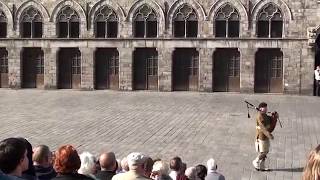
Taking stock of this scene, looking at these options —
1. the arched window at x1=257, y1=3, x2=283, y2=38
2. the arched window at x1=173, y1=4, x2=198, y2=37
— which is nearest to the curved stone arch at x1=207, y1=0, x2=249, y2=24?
the arched window at x1=257, y1=3, x2=283, y2=38

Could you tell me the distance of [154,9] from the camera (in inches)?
1209

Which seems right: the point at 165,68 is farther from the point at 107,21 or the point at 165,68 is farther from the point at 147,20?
the point at 107,21

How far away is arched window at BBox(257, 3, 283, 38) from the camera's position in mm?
29359

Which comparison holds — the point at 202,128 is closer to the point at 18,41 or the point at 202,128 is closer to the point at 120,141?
the point at 120,141

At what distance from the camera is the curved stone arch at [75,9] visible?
104 feet

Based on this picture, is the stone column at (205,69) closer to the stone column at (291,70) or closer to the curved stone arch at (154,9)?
the curved stone arch at (154,9)

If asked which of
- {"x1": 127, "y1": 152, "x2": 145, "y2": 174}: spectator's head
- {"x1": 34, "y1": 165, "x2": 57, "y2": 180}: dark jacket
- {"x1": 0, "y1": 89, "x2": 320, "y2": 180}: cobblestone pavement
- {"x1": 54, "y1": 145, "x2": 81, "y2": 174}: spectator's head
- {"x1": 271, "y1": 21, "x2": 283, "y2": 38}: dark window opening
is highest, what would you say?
{"x1": 271, "y1": 21, "x2": 283, "y2": 38}: dark window opening

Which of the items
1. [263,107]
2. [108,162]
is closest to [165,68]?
[263,107]

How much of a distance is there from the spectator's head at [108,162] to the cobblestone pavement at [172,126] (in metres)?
5.53

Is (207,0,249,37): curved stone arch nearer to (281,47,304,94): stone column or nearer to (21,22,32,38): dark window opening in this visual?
(281,47,304,94): stone column

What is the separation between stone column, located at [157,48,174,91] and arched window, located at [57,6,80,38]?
5128mm

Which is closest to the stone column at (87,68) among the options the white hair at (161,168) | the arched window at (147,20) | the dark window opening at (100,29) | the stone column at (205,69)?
the dark window opening at (100,29)

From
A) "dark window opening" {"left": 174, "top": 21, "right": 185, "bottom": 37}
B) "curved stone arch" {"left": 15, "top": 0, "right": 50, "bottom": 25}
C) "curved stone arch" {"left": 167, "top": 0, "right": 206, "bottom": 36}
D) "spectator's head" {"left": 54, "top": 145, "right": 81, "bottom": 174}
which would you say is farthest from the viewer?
"curved stone arch" {"left": 15, "top": 0, "right": 50, "bottom": 25}

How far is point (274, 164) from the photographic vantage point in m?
13.5
